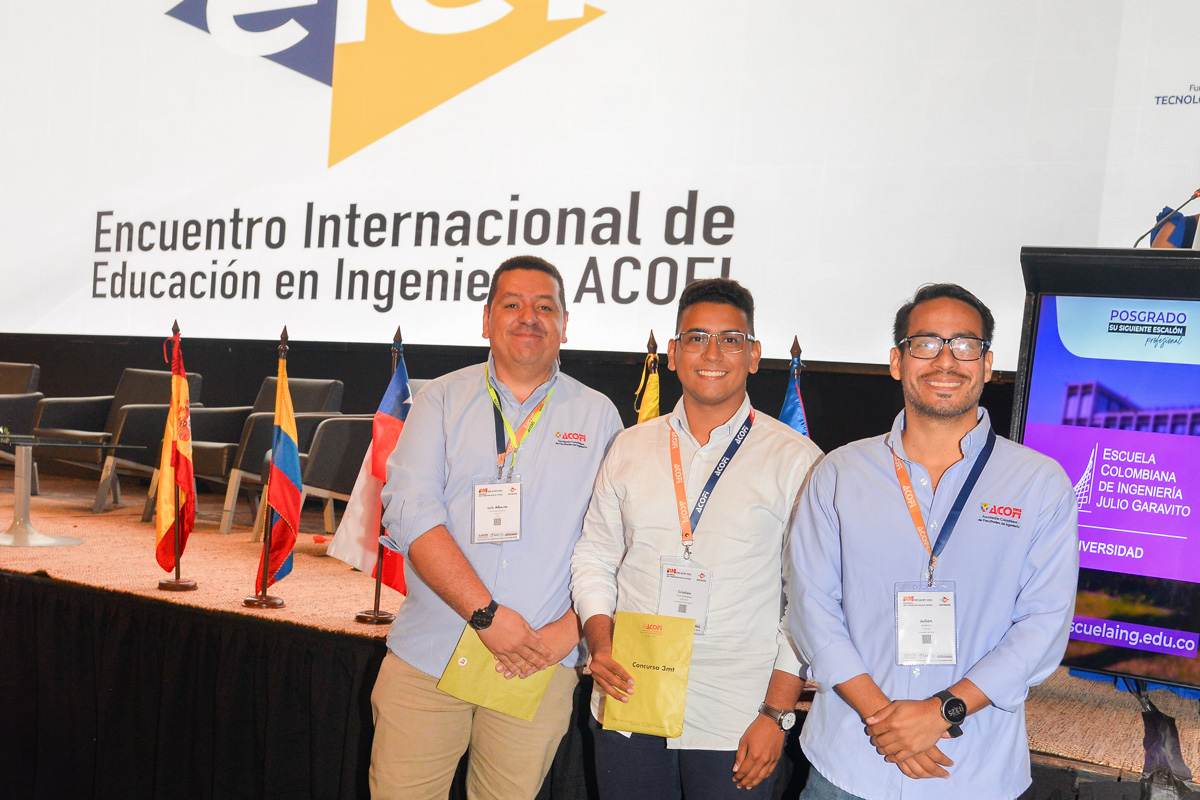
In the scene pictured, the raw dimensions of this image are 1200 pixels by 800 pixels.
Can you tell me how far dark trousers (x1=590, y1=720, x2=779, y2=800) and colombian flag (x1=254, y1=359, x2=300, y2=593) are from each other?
2.10 metres

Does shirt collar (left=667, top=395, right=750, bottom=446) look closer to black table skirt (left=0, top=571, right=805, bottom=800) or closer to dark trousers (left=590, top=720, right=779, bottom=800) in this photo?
dark trousers (left=590, top=720, right=779, bottom=800)

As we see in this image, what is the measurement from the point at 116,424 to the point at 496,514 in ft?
16.9

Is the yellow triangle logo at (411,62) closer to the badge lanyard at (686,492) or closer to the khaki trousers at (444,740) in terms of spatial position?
the badge lanyard at (686,492)

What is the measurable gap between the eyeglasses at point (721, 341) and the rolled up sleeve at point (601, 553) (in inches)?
10.7

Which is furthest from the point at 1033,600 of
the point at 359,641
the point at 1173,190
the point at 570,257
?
the point at 570,257

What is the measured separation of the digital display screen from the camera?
2477 mm

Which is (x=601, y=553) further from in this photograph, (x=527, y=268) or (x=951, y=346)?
(x=951, y=346)

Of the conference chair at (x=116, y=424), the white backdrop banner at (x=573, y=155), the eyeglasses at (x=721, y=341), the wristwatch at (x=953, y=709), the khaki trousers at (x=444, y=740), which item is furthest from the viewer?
the conference chair at (x=116, y=424)

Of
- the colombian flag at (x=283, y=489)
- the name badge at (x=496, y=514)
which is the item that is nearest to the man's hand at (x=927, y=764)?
the name badge at (x=496, y=514)

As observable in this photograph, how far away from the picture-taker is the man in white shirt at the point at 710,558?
1.96 metres

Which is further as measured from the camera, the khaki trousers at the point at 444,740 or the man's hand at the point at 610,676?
the khaki trousers at the point at 444,740

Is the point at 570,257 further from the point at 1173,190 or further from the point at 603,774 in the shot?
the point at 603,774

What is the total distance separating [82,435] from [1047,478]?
20.2 ft

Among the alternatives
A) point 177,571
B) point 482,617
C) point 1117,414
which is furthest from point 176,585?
point 1117,414
